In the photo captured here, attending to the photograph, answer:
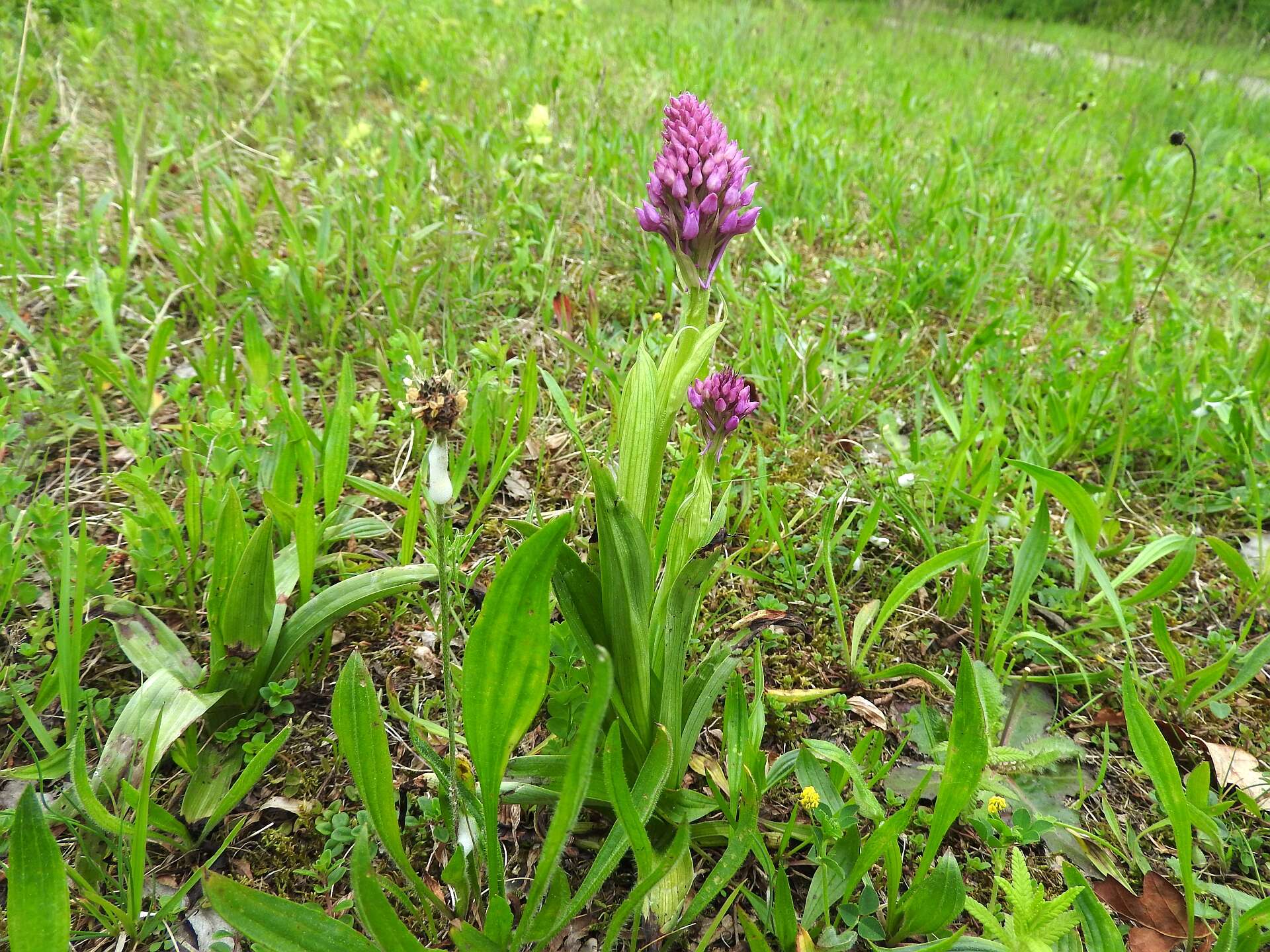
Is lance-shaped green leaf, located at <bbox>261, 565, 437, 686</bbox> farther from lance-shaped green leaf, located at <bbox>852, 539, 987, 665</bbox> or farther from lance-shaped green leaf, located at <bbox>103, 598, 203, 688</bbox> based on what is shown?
lance-shaped green leaf, located at <bbox>852, 539, 987, 665</bbox>

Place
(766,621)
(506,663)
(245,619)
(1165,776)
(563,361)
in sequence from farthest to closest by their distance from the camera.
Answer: (563,361) < (766,621) < (245,619) < (1165,776) < (506,663)

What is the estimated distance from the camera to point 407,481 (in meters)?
2.02

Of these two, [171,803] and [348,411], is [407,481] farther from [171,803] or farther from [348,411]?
[171,803]

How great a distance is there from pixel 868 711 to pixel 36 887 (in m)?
1.40

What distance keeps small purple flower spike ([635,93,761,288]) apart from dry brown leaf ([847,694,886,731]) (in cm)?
94

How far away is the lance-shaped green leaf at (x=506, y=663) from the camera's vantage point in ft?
3.05

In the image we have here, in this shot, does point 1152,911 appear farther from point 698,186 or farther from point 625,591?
point 698,186

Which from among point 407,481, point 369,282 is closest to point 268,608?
point 407,481

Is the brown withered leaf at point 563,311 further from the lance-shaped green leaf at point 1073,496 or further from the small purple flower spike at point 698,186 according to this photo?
the lance-shaped green leaf at point 1073,496

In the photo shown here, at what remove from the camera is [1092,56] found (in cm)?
863

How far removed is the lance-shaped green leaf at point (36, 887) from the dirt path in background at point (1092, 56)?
9.35 m

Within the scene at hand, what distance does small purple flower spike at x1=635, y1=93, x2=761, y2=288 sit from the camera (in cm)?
123

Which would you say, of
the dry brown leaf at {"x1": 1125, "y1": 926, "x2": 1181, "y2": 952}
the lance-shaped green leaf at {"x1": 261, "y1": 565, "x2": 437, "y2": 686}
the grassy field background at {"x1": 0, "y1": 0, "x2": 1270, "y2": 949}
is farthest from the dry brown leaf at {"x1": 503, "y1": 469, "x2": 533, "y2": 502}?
the dry brown leaf at {"x1": 1125, "y1": 926, "x2": 1181, "y2": 952}

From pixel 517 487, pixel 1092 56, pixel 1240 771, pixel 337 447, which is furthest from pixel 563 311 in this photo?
pixel 1092 56
